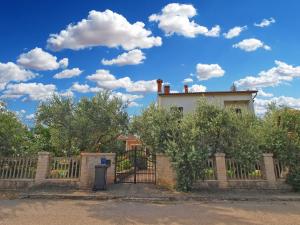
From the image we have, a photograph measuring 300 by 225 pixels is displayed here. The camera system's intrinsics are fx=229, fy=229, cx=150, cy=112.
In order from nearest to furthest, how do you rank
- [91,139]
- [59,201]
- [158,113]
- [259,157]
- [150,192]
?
[59,201] → [150,192] → [259,157] → [158,113] → [91,139]

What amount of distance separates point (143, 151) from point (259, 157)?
5.75m

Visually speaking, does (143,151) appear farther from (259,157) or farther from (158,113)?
(259,157)

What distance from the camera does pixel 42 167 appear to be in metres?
10.4

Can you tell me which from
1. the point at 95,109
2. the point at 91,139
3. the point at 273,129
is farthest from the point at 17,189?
the point at 273,129

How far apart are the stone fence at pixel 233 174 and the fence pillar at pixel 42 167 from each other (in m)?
5.07

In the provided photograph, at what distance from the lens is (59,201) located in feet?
28.0

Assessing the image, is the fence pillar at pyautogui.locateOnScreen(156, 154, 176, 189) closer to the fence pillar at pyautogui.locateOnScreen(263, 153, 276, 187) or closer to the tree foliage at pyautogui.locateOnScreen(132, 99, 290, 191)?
the tree foliage at pyautogui.locateOnScreen(132, 99, 290, 191)

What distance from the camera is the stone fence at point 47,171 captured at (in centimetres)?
1020

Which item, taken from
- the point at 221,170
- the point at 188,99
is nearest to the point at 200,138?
the point at 221,170

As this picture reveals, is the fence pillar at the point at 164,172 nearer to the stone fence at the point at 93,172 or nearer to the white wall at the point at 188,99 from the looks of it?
the stone fence at the point at 93,172

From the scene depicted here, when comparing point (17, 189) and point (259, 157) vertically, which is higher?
point (259, 157)

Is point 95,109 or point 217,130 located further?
point 95,109

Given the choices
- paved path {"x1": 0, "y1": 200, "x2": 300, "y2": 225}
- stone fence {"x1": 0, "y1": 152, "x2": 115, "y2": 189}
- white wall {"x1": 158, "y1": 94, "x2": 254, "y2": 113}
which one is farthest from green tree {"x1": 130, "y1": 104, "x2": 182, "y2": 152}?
white wall {"x1": 158, "y1": 94, "x2": 254, "y2": 113}

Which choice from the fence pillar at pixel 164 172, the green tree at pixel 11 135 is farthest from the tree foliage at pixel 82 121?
the fence pillar at pixel 164 172
